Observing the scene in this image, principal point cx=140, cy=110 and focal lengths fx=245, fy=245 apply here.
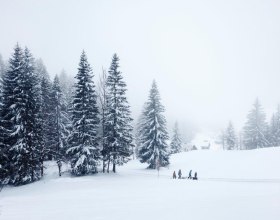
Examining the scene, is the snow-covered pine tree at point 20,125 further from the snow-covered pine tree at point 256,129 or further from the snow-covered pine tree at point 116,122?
the snow-covered pine tree at point 256,129

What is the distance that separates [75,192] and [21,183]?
37.2 ft

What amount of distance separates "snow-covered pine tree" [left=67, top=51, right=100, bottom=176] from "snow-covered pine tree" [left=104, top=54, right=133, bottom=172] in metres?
1.84

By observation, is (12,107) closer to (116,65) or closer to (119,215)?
(116,65)

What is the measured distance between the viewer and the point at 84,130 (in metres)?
30.9

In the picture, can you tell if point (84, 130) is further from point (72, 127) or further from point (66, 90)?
point (66, 90)

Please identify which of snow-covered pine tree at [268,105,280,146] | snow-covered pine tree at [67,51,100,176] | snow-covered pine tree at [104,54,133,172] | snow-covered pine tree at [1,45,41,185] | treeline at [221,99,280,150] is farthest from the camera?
snow-covered pine tree at [268,105,280,146]

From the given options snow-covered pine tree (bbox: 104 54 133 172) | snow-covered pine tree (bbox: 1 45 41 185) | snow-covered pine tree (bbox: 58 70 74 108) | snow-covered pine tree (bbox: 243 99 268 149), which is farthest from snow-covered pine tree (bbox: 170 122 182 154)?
snow-covered pine tree (bbox: 1 45 41 185)

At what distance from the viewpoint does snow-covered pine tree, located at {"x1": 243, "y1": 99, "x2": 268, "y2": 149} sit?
63781 mm

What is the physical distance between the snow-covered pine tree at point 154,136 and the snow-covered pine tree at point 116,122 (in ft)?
32.7

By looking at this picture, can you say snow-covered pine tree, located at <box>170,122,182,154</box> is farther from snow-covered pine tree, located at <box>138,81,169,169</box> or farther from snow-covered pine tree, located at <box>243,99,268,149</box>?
snow-covered pine tree, located at <box>138,81,169,169</box>

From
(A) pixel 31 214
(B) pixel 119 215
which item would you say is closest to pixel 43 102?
(A) pixel 31 214

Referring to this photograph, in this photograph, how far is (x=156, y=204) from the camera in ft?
52.3

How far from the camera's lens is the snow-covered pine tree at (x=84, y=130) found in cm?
3011

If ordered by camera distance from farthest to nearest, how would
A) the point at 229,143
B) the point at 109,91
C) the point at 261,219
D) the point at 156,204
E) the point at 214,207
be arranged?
the point at 229,143 → the point at 109,91 → the point at 156,204 → the point at 214,207 → the point at 261,219
